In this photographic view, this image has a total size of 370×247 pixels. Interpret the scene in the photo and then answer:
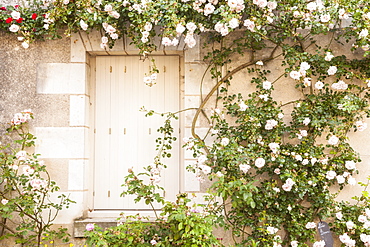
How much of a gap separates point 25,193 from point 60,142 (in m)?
0.58

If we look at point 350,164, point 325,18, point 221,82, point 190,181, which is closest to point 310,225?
point 350,164

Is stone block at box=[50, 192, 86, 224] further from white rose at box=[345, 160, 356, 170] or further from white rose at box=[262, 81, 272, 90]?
white rose at box=[345, 160, 356, 170]

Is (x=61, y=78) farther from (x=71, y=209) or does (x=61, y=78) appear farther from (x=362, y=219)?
(x=362, y=219)

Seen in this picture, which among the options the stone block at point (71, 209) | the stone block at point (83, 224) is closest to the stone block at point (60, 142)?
the stone block at point (71, 209)

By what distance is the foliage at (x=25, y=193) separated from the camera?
3486 mm

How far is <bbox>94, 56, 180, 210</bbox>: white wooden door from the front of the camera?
3986mm

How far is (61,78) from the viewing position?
389 centimetres

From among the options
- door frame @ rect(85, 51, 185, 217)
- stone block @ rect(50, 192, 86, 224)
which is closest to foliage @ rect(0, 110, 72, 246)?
stone block @ rect(50, 192, 86, 224)

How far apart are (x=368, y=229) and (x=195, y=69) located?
217cm

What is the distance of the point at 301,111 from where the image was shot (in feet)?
11.9

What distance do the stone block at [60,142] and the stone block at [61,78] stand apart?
15.1 inches

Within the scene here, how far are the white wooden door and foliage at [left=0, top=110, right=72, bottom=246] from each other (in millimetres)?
481

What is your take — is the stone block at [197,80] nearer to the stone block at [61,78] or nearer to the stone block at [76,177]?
the stone block at [61,78]

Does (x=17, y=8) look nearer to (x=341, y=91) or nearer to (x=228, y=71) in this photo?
(x=228, y=71)
